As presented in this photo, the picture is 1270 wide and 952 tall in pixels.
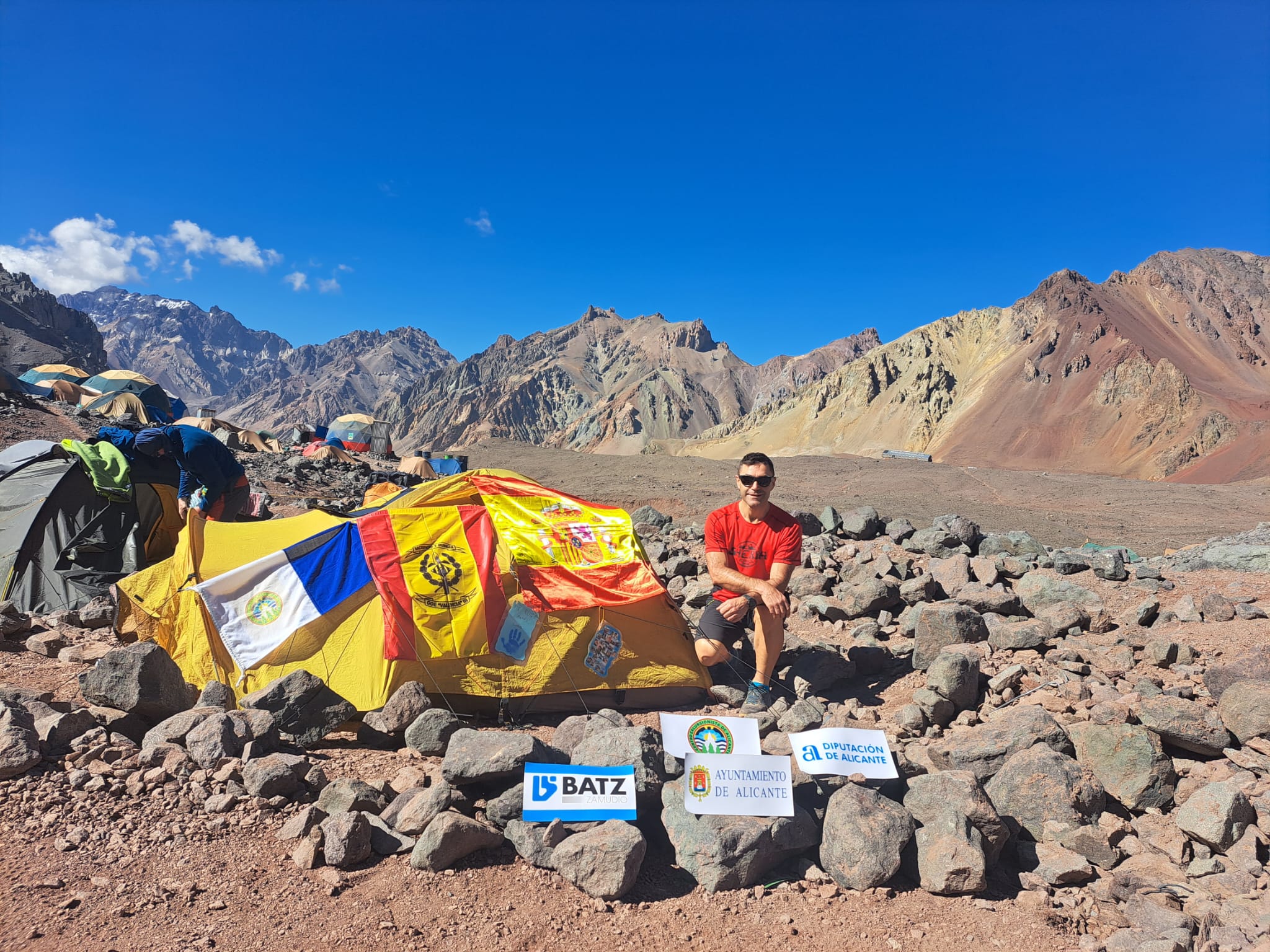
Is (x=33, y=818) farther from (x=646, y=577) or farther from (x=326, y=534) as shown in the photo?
(x=646, y=577)

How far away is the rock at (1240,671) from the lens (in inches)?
156

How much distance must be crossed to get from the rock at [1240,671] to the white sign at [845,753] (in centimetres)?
211

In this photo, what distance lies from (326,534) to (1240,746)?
587cm

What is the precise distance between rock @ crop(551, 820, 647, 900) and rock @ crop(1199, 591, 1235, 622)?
200 inches

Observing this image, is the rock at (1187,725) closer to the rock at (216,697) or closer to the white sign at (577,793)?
the white sign at (577,793)

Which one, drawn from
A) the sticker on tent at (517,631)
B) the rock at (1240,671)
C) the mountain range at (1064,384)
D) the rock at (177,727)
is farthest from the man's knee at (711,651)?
the mountain range at (1064,384)

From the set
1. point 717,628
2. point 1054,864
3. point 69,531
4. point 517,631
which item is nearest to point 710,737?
point 717,628

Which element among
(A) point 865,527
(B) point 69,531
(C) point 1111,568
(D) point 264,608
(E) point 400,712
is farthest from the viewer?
(A) point 865,527

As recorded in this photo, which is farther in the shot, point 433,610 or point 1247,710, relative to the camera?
point 433,610

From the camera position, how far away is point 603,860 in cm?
304

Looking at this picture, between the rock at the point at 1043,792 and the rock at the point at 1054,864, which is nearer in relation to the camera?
the rock at the point at 1054,864

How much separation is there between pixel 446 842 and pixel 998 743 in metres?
3.01

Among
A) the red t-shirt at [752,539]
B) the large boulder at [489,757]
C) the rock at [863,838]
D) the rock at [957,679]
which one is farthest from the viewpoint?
the red t-shirt at [752,539]

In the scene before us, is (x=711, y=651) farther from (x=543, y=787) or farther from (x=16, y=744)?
(x=16, y=744)
